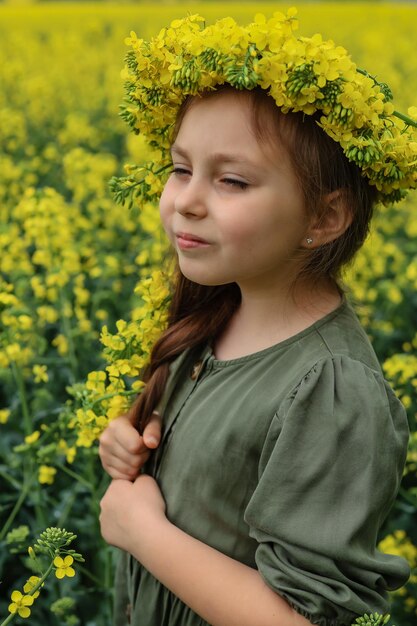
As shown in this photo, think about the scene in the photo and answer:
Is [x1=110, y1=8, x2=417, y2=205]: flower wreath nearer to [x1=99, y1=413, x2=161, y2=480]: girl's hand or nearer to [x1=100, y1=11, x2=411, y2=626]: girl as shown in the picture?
[x1=100, y1=11, x2=411, y2=626]: girl

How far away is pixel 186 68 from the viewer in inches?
63.5

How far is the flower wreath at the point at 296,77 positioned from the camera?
155cm

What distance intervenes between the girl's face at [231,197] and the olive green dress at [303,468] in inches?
7.0

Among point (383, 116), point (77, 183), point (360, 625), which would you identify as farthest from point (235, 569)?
point (77, 183)

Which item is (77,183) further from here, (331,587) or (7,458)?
(331,587)

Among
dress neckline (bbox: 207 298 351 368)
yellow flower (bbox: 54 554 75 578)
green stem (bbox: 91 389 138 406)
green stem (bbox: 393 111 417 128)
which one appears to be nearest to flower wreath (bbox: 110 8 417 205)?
green stem (bbox: 393 111 417 128)

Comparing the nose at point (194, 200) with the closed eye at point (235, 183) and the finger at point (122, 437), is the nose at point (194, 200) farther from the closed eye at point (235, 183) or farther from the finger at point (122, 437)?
the finger at point (122, 437)

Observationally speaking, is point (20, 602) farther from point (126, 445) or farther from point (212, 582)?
point (126, 445)

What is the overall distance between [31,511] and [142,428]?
4.28 feet

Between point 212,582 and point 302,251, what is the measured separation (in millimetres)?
592

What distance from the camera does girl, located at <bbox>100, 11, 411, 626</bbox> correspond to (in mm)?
1526

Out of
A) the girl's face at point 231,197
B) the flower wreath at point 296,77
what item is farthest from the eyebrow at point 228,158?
the flower wreath at point 296,77

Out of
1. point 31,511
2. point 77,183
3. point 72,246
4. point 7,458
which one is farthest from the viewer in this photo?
point 77,183

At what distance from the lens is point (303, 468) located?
5.00 ft
